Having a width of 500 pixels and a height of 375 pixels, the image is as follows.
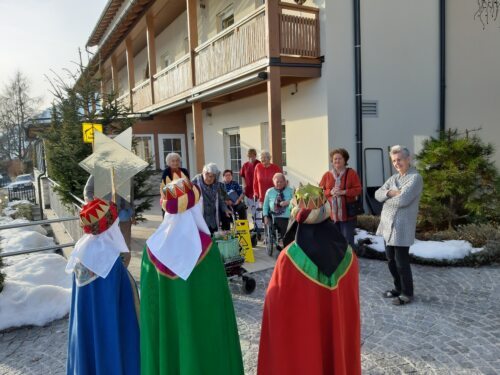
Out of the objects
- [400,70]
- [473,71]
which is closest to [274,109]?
[400,70]

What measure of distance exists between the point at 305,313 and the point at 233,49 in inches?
329

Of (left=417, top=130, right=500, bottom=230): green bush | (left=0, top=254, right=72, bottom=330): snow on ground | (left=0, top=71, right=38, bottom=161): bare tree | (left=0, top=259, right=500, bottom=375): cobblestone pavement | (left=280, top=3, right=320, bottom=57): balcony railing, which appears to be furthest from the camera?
(left=0, top=71, right=38, bottom=161): bare tree

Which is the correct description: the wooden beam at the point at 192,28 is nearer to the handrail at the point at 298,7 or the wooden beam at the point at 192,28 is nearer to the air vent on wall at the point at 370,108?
the handrail at the point at 298,7

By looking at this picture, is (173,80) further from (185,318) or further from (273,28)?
(185,318)

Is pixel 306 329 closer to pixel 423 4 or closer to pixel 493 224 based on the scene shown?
pixel 493 224

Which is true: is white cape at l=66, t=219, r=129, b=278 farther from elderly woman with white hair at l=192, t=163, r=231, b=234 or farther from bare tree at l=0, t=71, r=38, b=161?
bare tree at l=0, t=71, r=38, b=161

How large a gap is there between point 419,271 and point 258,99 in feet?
23.0

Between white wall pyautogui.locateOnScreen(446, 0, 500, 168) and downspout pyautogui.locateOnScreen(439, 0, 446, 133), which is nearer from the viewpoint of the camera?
white wall pyautogui.locateOnScreen(446, 0, 500, 168)

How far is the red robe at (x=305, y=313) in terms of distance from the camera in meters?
2.23

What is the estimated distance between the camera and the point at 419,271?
19.6 ft

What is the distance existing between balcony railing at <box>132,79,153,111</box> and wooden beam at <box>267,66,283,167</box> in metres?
8.21

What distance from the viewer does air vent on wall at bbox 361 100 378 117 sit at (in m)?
9.24

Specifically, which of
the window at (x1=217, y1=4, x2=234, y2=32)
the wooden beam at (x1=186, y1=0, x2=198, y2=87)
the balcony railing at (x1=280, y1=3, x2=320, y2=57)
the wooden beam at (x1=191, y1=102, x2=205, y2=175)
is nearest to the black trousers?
the balcony railing at (x1=280, y1=3, x2=320, y2=57)

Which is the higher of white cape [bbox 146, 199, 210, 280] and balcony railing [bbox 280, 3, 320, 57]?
balcony railing [bbox 280, 3, 320, 57]
